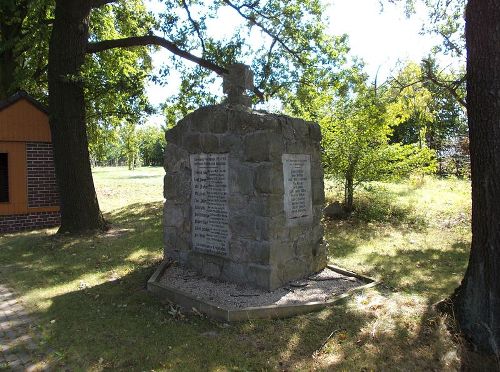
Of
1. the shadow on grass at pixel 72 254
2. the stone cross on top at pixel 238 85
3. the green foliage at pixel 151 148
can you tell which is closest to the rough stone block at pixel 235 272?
the shadow on grass at pixel 72 254

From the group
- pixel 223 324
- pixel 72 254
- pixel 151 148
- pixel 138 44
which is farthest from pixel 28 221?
pixel 151 148

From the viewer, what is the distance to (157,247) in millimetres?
9000

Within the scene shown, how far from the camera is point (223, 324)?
4891 millimetres

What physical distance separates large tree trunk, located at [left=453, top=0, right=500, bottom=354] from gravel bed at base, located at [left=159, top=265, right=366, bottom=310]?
1.78m

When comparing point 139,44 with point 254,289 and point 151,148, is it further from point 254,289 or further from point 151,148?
point 151,148

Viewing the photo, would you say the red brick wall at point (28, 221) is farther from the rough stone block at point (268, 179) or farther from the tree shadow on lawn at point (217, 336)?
the rough stone block at point (268, 179)

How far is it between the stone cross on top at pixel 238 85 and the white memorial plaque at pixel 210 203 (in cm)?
93

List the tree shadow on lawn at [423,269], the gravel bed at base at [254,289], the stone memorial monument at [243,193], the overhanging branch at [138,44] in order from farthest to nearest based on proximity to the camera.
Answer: the overhanging branch at [138,44], the tree shadow on lawn at [423,269], the stone memorial monument at [243,193], the gravel bed at base at [254,289]

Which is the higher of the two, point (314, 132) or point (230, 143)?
point (314, 132)

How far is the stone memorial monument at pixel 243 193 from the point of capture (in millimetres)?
5762

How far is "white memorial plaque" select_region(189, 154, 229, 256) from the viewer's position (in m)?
6.22

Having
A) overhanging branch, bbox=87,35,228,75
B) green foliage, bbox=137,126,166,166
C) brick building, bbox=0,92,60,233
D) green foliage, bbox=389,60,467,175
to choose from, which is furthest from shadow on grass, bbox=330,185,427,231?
green foliage, bbox=137,126,166,166

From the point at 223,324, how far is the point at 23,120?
9.89 meters

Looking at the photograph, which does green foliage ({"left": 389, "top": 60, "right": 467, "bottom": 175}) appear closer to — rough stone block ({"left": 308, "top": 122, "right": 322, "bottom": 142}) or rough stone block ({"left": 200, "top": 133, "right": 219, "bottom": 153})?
rough stone block ({"left": 308, "top": 122, "right": 322, "bottom": 142})
